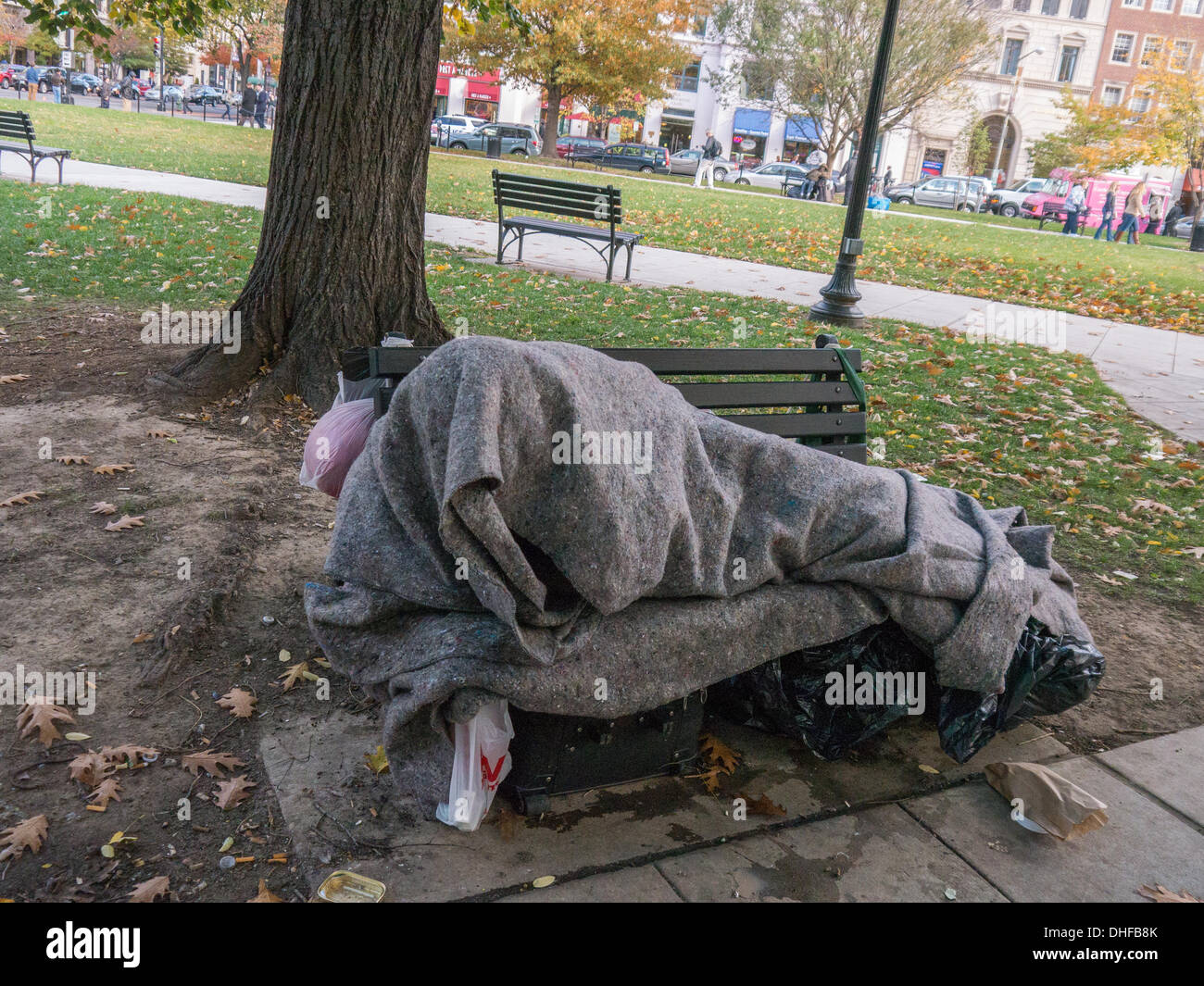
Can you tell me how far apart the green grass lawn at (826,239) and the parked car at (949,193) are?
11.7 meters

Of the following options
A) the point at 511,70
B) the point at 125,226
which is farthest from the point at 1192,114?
the point at 125,226

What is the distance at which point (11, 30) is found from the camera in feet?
162

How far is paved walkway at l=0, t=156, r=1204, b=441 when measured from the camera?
7359 mm

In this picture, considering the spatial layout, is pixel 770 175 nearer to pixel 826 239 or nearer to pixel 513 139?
pixel 513 139

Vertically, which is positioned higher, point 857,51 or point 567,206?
point 857,51

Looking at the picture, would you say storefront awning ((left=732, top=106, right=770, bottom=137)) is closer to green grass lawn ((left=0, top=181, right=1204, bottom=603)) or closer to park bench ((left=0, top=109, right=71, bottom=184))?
park bench ((left=0, top=109, right=71, bottom=184))

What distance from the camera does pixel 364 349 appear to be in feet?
9.80

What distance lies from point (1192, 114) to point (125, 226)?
114ft

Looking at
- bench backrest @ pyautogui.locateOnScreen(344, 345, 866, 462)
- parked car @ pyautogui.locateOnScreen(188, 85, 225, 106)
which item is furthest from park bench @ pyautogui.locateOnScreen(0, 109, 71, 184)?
parked car @ pyautogui.locateOnScreen(188, 85, 225, 106)

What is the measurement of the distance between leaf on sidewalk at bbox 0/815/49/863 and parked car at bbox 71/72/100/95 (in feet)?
179

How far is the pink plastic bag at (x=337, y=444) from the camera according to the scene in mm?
2787

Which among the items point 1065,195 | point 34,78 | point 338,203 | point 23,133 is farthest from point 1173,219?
point 34,78

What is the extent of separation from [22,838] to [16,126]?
526 inches

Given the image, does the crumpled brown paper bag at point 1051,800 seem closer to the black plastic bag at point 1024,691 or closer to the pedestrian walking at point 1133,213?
the black plastic bag at point 1024,691
